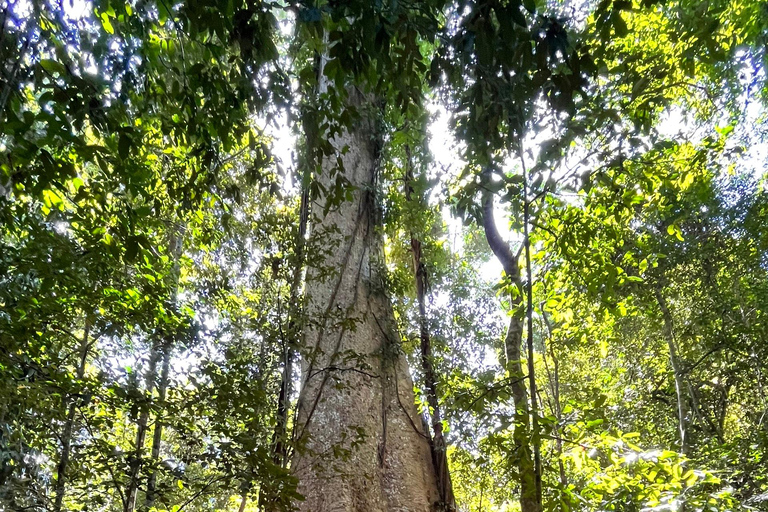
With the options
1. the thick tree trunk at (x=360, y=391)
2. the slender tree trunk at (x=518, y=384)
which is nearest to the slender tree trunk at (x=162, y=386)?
the thick tree trunk at (x=360, y=391)

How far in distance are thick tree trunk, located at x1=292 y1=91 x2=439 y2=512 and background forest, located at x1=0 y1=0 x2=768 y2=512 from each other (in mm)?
122

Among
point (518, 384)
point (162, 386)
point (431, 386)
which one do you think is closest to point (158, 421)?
point (162, 386)

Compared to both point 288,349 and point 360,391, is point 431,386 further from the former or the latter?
point 288,349

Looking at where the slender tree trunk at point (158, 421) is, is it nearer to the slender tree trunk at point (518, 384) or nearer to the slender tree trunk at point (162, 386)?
the slender tree trunk at point (162, 386)

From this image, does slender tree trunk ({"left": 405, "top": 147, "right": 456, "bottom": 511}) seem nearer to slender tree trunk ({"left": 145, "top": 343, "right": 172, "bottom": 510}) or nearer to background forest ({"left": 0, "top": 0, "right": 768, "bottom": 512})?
background forest ({"left": 0, "top": 0, "right": 768, "bottom": 512})

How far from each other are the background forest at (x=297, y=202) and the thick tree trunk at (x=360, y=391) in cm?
12

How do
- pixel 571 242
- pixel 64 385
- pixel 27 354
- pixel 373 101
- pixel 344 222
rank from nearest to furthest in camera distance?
1. pixel 64 385
2. pixel 27 354
3. pixel 571 242
4. pixel 344 222
5. pixel 373 101

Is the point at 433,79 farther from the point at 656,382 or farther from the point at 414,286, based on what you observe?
the point at 656,382

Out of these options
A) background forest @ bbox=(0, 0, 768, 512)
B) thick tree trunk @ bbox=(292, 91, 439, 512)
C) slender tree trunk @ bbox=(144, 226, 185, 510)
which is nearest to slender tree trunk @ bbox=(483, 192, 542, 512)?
background forest @ bbox=(0, 0, 768, 512)

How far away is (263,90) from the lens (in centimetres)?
160

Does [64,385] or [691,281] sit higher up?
[691,281]

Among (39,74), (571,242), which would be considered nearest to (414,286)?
(571,242)

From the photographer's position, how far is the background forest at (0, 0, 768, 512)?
4.17ft

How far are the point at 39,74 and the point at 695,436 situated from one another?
684 centimetres
